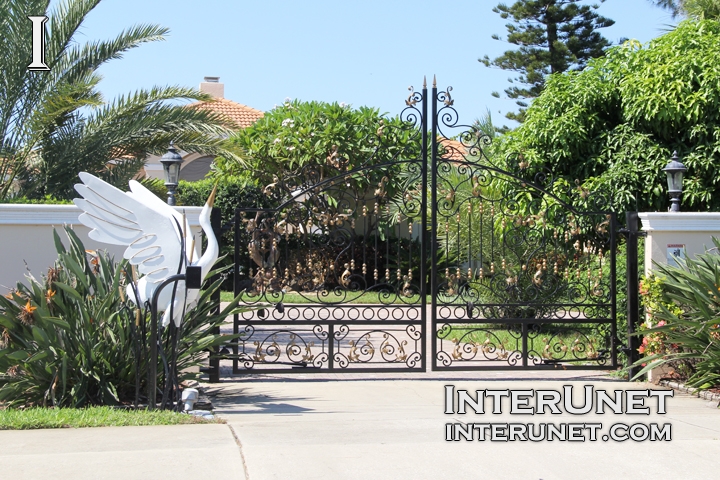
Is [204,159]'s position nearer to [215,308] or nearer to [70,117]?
[70,117]

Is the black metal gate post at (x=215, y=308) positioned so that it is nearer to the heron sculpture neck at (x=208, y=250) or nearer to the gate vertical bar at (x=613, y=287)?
the heron sculpture neck at (x=208, y=250)

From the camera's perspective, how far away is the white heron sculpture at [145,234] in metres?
6.87

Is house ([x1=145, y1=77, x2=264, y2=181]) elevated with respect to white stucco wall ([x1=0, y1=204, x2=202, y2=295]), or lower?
elevated

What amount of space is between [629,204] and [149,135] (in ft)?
24.4

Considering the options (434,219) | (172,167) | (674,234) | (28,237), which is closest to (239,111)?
(172,167)

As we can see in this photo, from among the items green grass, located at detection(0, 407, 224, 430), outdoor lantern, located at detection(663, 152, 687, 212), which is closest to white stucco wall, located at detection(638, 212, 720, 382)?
outdoor lantern, located at detection(663, 152, 687, 212)

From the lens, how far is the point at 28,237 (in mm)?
8320

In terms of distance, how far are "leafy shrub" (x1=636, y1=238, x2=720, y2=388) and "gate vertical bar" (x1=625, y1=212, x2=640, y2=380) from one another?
280mm

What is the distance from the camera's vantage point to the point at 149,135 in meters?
12.0

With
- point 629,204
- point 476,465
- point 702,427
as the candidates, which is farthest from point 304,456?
point 629,204

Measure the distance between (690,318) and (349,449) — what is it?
4607 mm

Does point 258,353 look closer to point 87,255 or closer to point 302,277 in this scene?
point 302,277

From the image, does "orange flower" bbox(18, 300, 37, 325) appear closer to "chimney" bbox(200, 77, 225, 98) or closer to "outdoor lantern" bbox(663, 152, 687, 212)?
"outdoor lantern" bbox(663, 152, 687, 212)

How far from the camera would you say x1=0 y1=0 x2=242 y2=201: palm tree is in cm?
1129
